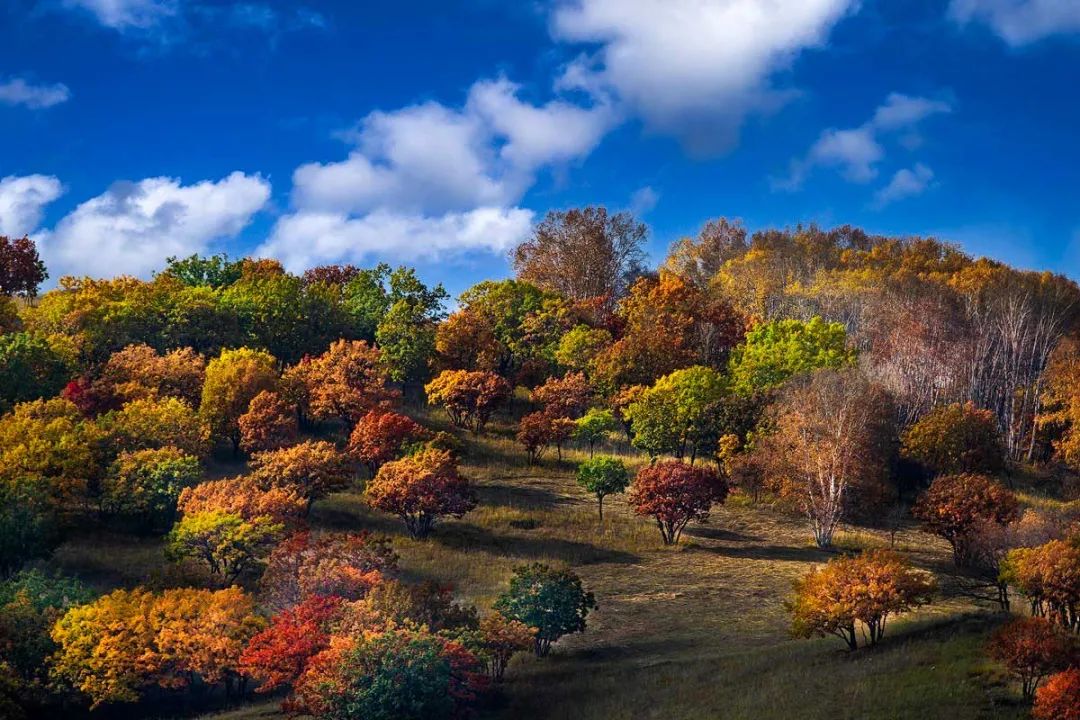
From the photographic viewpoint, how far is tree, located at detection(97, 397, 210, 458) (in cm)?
8100

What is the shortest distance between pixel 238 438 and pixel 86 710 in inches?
1654

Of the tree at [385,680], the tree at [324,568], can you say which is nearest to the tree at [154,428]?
the tree at [324,568]

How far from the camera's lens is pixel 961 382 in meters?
111

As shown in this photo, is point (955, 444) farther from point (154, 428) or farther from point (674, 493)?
point (154, 428)

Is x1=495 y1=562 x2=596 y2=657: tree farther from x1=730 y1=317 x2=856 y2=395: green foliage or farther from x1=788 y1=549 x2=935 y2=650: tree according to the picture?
x1=730 y1=317 x2=856 y2=395: green foliage

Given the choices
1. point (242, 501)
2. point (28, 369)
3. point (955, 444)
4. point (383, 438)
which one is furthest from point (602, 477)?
point (28, 369)

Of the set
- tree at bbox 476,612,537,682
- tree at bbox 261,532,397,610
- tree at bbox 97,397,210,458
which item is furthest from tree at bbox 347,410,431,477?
tree at bbox 476,612,537,682

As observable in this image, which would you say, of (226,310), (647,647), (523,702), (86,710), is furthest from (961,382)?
(86,710)

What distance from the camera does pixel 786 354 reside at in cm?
10119

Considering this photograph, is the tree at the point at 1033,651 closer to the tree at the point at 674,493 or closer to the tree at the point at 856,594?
the tree at the point at 856,594

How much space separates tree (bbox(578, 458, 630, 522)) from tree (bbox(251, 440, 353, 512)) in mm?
21379

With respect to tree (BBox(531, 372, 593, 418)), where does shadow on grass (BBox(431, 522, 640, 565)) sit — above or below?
below

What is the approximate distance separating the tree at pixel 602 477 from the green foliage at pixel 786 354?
67.9ft

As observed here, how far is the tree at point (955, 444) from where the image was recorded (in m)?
89.0
